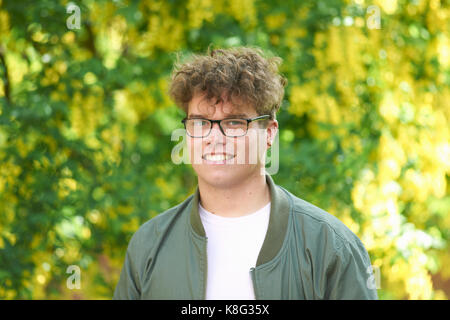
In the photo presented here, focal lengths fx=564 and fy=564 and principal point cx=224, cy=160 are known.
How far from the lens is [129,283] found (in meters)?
1.71

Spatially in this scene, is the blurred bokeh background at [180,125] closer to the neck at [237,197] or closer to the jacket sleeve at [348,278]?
the neck at [237,197]

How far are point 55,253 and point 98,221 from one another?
35cm

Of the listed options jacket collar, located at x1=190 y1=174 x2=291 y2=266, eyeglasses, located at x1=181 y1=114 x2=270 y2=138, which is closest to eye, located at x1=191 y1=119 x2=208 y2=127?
eyeglasses, located at x1=181 y1=114 x2=270 y2=138

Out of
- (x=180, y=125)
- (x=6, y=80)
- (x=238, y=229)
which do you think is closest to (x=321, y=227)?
(x=238, y=229)

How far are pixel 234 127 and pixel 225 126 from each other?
0.09 ft

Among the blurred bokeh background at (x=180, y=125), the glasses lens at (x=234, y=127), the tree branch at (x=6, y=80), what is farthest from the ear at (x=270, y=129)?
the tree branch at (x=6, y=80)

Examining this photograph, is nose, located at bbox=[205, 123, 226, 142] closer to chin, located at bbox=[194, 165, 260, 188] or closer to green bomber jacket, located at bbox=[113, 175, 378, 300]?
chin, located at bbox=[194, 165, 260, 188]

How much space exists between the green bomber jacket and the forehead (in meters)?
0.25

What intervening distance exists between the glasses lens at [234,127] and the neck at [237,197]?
143 mm

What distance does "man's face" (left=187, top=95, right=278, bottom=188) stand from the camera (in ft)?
5.23

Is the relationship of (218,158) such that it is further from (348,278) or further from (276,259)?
(348,278)
